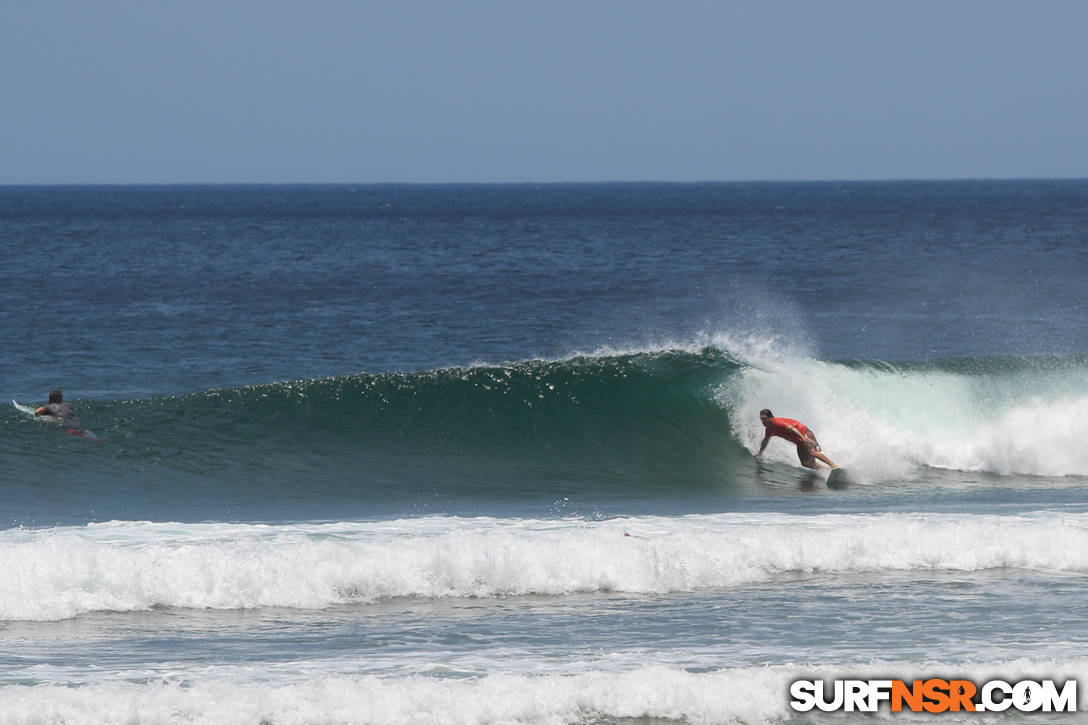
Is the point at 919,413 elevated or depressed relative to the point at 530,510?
elevated

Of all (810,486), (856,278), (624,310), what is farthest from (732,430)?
(856,278)

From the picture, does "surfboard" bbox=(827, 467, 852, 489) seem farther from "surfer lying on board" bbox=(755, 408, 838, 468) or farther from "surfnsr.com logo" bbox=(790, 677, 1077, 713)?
"surfnsr.com logo" bbox=(790, 677, 1077, 713)

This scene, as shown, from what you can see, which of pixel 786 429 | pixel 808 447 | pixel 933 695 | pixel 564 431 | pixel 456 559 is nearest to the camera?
pixel 933 695

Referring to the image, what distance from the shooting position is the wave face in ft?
51.7

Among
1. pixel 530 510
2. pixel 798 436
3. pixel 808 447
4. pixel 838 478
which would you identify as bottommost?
pixel 530 510

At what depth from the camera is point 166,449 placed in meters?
16.7

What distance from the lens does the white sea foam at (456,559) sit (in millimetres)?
10031

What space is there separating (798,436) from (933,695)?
8.47 m

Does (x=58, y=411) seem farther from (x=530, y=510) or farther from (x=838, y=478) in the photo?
(x=838, y=478)

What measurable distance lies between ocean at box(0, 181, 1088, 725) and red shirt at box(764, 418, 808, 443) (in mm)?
578

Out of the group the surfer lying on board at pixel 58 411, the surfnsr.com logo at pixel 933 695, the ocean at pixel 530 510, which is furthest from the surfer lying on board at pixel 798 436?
the surfer lying on board at pixel 58 411

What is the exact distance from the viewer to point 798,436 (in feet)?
53.0

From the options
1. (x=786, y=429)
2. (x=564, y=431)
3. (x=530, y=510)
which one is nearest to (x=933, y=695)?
(x=530, y=510)

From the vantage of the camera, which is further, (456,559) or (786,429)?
(786,429)
